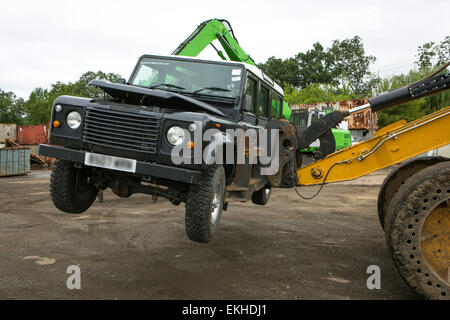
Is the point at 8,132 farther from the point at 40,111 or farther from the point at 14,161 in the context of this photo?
the point at 40,111

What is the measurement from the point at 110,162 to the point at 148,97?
781 millimetres

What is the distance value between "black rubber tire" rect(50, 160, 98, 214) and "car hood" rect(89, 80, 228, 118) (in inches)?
37.1

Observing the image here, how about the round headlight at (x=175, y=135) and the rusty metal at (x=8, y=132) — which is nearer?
the round headlight at (x=175, y=135)

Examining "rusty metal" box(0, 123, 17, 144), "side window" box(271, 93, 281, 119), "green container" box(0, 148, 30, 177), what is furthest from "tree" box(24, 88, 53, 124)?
"side window" box(271, 93, 281, 119)

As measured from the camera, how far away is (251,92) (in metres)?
5.46

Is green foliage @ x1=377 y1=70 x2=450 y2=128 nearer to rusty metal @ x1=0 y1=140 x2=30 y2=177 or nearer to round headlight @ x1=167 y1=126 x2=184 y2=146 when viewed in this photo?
rusty metal @ x1=0 y1=140 x2=30 y2=177

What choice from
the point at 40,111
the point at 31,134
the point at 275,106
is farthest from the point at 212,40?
the point at 40,111

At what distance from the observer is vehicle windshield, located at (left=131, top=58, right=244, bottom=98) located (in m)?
5.03

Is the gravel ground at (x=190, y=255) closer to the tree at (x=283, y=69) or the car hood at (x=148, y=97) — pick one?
the car hood at (x=148, y=97)

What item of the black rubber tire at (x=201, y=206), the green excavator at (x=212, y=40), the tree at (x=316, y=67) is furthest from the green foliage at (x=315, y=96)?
the black rubber tire at (x=201, y=206)

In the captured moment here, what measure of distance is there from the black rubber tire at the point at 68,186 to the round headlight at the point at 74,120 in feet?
1.78

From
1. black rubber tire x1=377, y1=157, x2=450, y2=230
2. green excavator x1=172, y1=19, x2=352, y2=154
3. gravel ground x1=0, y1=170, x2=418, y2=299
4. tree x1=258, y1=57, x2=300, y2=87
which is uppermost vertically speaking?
tree x1=258, y1=57, x2=300, y2=87

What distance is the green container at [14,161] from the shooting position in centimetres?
1786
